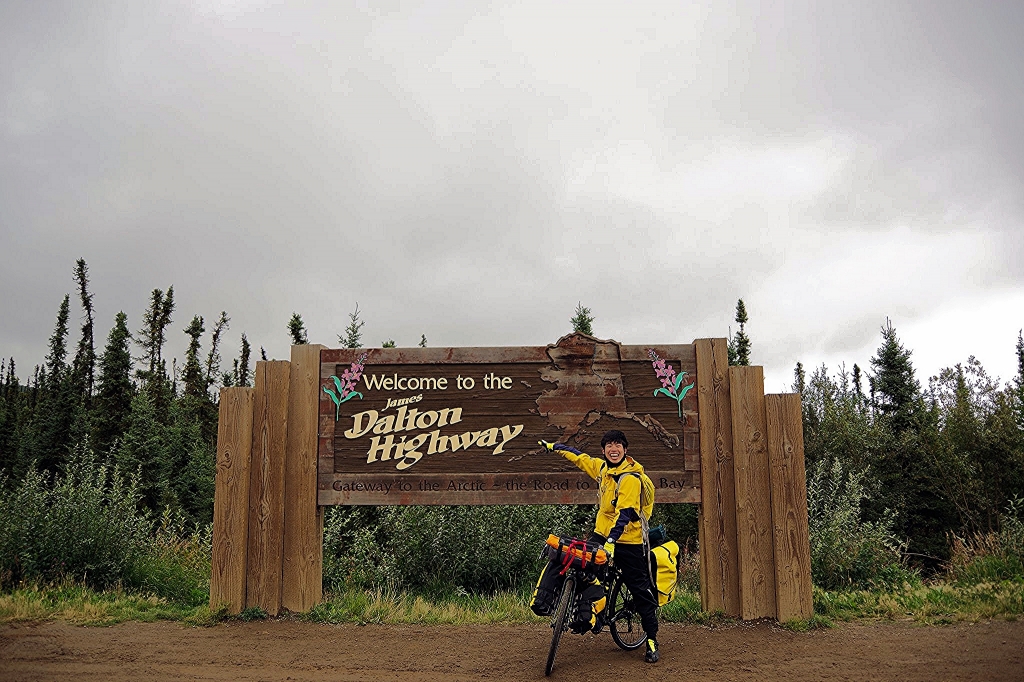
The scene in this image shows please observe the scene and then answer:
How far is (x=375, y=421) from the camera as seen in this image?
29.0 feet

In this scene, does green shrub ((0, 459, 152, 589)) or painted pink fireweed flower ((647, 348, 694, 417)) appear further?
green shrub ((0, 459, 152, 589))

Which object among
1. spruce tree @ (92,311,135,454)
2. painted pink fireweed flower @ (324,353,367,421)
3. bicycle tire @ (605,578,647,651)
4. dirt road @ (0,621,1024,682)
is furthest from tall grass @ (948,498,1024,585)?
spruce tree @ (92,311,135,454)

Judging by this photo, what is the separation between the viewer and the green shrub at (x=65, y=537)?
956 centimetres

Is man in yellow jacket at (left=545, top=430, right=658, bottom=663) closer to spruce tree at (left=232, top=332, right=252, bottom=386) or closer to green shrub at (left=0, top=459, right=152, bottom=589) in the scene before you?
green shrub at (left=0, top=459, right=152, bottom=589)

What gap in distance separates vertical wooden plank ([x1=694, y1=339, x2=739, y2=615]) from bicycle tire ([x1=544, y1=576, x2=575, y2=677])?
2.62 meters

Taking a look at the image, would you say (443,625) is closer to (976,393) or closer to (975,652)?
(975,652)

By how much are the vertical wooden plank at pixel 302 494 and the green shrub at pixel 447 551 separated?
181 cm

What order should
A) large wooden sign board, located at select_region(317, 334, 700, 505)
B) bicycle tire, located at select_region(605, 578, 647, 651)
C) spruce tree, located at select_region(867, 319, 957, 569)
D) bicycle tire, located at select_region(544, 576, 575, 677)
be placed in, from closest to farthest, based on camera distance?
bicycle tire, located at select_region(544, 576, 575, 677), bicycle tire, located at select_region(605, 578, 647, 651), large wooden sign board, located at select_region(317, 334, 700, 505), spruce tree, located at select_region(867, 319, 957, 569)

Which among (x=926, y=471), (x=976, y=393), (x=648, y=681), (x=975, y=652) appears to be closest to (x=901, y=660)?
(x=975, y=652)

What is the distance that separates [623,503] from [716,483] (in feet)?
7.09

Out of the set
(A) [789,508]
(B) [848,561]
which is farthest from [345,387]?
(B) [848,561]

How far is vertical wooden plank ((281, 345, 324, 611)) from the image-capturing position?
27.6ft

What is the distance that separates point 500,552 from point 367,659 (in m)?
4.83

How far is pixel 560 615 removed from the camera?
6129mm
